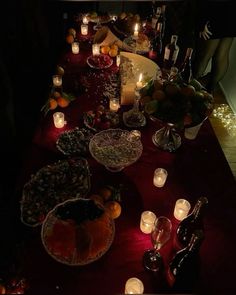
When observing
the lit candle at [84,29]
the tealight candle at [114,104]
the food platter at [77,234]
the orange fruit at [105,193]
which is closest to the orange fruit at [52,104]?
the tealight candle at [114,104]

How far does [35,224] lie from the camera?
4.07ft

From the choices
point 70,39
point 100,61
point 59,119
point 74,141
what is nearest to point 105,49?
point 100,61

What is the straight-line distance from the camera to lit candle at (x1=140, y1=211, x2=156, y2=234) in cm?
127

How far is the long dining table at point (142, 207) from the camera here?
1.12m

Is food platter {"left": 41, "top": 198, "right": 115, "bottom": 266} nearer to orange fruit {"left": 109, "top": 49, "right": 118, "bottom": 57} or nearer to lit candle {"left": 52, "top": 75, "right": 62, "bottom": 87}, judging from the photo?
lit candle {"left": 52, "top": 75, "right": 62, "bottom": 87}

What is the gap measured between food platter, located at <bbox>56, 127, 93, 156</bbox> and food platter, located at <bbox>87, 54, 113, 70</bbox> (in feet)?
2.42

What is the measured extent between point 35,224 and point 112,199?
0.36m

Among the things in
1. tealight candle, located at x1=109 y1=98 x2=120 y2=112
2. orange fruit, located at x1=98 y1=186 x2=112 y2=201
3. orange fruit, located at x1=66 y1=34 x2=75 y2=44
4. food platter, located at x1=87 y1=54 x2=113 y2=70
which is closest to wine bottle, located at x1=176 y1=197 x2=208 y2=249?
orange fruit, located at x1=98 y1=186 x2=112 y2=201

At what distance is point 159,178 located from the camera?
1.46 meters

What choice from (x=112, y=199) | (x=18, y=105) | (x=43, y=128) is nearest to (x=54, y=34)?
(x=18, y=105)

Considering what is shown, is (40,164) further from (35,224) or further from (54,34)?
(54,34)

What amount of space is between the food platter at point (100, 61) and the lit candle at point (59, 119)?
2.15ft

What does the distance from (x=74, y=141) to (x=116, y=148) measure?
0.82 feet

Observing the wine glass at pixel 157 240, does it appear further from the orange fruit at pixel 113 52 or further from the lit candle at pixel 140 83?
the orange fruit at pixel 113 52
